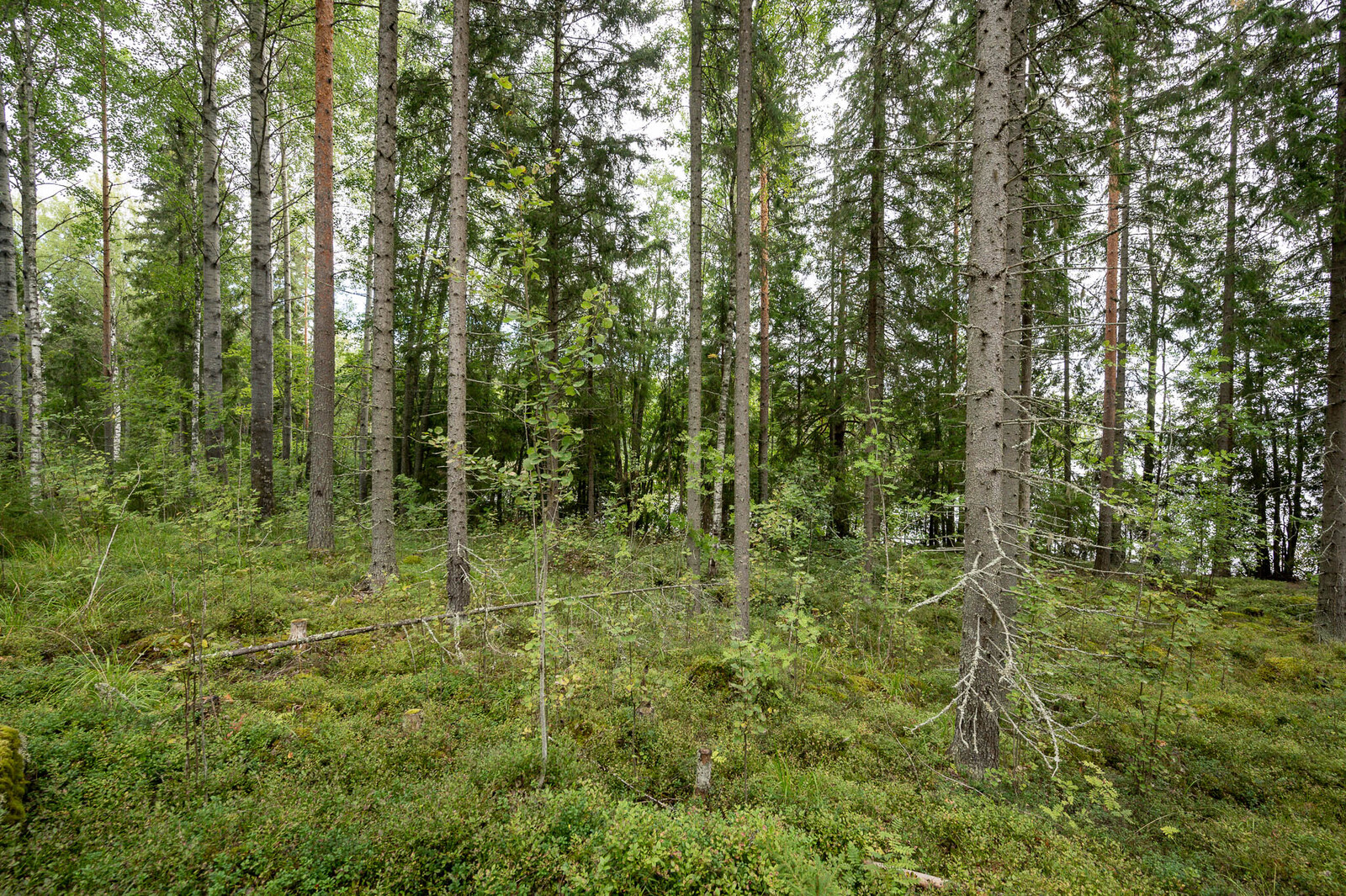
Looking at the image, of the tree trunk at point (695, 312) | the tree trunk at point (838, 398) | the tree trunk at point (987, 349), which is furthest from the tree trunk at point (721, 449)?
the tree trunk at point (987, 349)

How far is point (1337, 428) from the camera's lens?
7484mm

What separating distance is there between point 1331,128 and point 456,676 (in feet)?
47.6

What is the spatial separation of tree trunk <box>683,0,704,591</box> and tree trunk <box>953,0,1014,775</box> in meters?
4.15

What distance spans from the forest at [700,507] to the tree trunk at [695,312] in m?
0.10

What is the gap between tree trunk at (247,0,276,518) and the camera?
909 cm

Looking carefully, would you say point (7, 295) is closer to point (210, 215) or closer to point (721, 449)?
point (210, 215)

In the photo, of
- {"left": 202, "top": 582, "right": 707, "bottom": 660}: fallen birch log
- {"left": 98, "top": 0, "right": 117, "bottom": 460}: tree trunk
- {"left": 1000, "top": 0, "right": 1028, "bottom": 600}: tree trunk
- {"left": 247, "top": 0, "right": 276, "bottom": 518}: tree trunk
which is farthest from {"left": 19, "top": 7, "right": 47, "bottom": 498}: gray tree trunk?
{"left": 1000, "top": 0, "right": 1028, "bottom": 600}: tree trunk

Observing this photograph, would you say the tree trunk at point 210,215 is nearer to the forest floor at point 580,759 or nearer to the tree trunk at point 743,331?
the forest floor at point 580,759

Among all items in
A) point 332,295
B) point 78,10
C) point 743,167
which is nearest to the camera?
point 743,167

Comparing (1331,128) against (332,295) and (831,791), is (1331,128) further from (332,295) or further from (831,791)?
(332,295)

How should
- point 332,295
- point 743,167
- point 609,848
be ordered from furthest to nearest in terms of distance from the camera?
point 332,295, point 743,167, point 609,848

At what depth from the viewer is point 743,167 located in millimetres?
6582

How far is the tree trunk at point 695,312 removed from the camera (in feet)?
24.8

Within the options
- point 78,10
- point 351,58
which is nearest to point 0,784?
point 78,10
